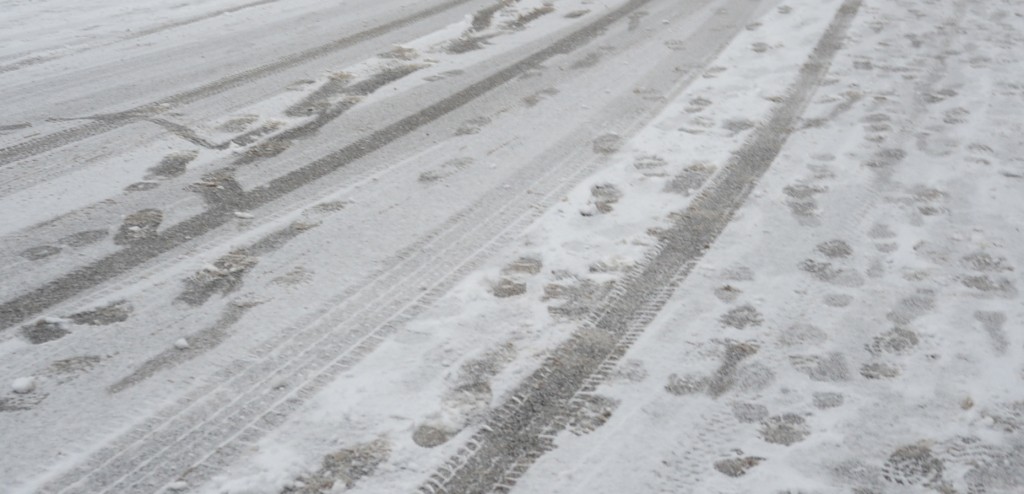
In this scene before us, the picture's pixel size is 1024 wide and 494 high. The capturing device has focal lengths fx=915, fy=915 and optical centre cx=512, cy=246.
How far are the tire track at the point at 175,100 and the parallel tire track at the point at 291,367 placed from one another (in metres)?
1.99

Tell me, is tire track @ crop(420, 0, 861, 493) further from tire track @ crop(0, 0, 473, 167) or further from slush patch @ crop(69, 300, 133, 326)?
tire track @ crop(0, 0, 473, 167)

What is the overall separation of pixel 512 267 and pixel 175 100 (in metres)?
2.48

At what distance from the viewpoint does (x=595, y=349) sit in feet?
9.02

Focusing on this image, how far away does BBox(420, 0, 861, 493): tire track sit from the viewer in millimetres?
2293

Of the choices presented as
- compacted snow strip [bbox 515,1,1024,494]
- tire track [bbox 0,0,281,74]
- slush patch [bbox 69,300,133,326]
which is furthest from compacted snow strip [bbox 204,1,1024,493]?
tire track [bbox 0,0,281,74]

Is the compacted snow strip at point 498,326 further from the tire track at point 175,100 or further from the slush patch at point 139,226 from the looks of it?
the tire track at point 175,100

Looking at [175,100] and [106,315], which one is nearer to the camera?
[106,315]

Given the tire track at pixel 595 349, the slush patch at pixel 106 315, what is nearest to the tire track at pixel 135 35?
the slush patch at pixel 106 315

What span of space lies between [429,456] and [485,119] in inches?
99.4

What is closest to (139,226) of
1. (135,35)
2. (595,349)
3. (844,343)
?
(595,349)

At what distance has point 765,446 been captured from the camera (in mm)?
2348

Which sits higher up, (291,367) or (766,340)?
(291,367)

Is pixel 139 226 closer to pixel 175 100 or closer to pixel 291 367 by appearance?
pixel 291 367

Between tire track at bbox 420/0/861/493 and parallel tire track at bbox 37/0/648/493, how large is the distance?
1.68ft
